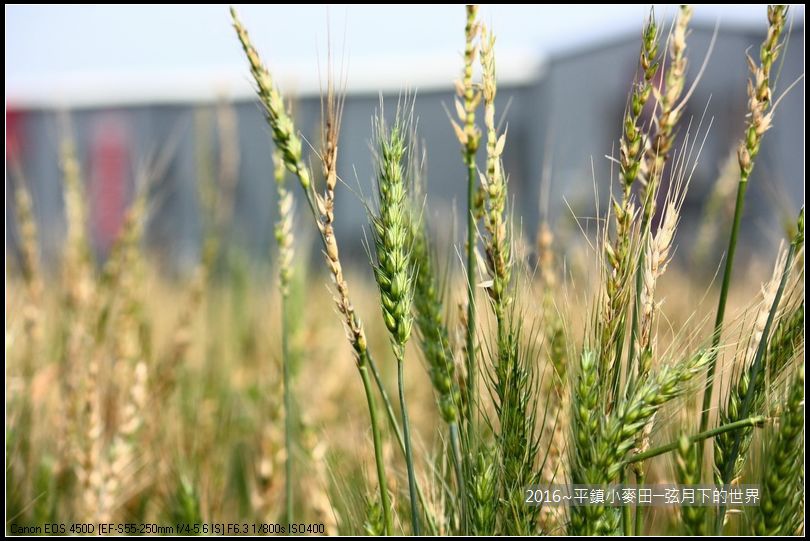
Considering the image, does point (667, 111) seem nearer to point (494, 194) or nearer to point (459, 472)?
point (494, 194)

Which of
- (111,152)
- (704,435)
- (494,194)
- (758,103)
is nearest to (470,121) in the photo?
(494,194)

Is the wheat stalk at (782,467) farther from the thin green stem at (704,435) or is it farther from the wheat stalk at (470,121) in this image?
the wheat stalk at (470,121)

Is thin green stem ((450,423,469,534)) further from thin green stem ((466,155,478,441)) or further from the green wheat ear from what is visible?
the green wheat ear

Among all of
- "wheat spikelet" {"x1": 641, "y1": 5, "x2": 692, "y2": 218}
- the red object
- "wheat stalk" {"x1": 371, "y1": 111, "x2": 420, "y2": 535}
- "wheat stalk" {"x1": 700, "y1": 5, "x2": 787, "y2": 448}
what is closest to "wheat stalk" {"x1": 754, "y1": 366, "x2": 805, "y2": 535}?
"wheat stalk" {"x1": 700, "y1": 5, "x2": 787, "y2": 448}

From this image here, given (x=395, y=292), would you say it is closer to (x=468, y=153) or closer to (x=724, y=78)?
(x=468, y=153)

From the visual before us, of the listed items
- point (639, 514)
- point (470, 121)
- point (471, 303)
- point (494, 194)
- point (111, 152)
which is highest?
point (111, 152)

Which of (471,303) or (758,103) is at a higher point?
(758,103)

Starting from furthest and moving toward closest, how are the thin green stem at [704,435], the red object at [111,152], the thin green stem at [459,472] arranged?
1. the red object at [111,152]
2. the thin green stem at [459,472]
3. the thin green stem at [704,435]

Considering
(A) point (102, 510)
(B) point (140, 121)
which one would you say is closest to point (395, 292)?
(A) point (102, 510)

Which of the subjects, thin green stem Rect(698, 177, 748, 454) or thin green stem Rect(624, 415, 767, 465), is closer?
thin green stem Rect(624, 415, 767, 465)

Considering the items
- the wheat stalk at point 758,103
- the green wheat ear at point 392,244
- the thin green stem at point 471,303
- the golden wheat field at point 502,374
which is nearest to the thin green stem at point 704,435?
the golden wheat field at point 502,374

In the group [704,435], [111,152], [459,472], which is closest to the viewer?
[704,435]

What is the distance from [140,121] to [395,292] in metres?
15.2

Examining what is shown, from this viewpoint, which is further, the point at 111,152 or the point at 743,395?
the point at 111,152
